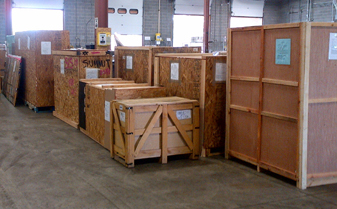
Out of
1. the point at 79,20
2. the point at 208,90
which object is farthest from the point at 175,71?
the point at 79,20

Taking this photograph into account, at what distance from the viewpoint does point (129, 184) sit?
4.81 meters

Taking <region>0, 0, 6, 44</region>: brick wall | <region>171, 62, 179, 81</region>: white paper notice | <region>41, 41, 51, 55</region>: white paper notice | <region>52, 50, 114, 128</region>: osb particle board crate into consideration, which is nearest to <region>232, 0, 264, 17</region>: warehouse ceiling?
<region>0, 0, 6, 44</region>: brick wall

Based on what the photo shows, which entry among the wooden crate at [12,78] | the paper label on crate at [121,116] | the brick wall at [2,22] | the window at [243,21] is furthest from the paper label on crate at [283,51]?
the window at [243,21]

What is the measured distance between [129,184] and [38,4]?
15.2 meters

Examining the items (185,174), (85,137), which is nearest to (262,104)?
(185,174)

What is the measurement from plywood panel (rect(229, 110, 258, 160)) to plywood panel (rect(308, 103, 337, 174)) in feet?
2.82

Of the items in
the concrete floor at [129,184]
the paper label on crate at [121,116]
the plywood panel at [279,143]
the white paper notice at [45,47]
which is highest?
the white paper notice at [45,47]

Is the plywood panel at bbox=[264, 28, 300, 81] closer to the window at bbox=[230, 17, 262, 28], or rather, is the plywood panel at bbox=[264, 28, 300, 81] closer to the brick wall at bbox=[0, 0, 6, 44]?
the brick wall at bbox=[0, 0, 6, 44]

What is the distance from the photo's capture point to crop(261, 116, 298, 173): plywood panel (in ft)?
15.6

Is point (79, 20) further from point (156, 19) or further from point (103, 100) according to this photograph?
point (103, 100)

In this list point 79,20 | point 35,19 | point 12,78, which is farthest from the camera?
point 79,20

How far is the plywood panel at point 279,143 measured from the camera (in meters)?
4.76

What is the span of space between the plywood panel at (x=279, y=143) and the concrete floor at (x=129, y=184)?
0.24 metres

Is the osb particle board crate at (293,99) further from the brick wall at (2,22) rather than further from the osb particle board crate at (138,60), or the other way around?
the brick wall at (2,22)
